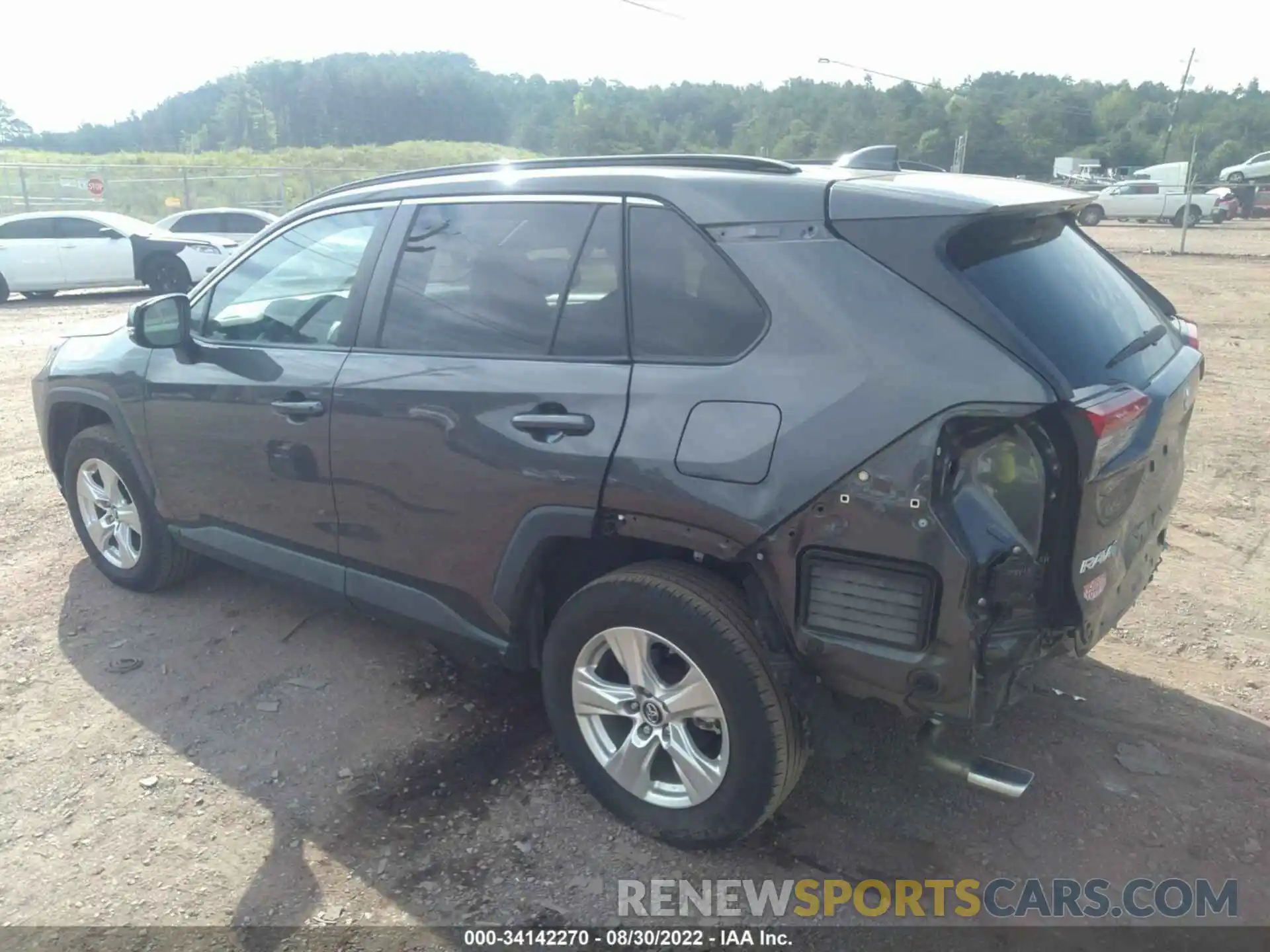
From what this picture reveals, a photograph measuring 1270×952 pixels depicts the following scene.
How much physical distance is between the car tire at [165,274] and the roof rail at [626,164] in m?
15.3

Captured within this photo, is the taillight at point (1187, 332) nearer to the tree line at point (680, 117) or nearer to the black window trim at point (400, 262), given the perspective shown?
the black window trim at point (400, 262)

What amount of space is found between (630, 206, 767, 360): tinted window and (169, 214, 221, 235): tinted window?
1822cm

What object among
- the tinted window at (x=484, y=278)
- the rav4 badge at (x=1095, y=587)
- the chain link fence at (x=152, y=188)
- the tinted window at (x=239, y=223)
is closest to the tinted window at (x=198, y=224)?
the tinted window at (x=239, y=223)

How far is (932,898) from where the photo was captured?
2.83m

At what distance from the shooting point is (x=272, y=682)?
13.2ft

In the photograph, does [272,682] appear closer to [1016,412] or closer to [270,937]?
[270,937]

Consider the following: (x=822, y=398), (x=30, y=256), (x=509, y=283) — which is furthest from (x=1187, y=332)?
(x=30, y=256)

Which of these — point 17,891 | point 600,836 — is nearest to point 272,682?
point 17,891

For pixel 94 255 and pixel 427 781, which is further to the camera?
pixel 94 255

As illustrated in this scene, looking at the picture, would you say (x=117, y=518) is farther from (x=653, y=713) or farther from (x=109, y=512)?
(x=653, y=713)

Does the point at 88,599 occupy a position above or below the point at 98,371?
below

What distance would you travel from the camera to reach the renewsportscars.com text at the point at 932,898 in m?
Result: 2.78

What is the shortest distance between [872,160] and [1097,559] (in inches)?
62.2

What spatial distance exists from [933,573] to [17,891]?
2.71 meters
